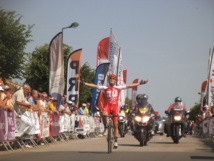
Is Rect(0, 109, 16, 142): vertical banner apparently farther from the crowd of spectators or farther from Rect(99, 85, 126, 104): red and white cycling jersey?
Rect(99, 85, 126, 104): red and white cycling jersey

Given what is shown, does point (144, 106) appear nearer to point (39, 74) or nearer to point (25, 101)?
point (25, 101)

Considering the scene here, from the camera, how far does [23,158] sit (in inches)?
544

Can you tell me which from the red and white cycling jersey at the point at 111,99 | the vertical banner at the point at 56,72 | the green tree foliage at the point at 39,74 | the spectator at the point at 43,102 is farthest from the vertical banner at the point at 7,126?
the green tree foliage at the point at 39,74

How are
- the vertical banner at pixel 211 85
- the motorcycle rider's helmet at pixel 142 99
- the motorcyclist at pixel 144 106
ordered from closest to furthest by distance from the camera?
the motorcyclist at pixel 144 106 < the motorcycle rider's helmet at pixel 142 99 < the vertical banner at pixel 211 85

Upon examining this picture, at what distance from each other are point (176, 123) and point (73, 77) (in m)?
8.53

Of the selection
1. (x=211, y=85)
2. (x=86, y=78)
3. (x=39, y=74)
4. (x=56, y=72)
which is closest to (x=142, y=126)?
(x=56, y=72)

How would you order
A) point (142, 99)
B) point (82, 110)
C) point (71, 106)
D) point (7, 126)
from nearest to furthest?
point (7, 126) → point (142, 99) → point (71, 106) → point (82, 110)

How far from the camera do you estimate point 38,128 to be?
19484 millimetres

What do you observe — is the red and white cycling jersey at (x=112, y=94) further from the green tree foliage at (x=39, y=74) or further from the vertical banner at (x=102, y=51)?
the green tree foliage at (x=39, y=74)

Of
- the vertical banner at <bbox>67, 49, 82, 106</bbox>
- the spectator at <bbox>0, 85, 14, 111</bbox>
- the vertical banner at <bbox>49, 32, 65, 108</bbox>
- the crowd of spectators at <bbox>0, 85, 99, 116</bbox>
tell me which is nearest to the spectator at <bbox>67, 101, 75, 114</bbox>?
the vertical banner at <bbox>49, 32, 65, 108</bbox>

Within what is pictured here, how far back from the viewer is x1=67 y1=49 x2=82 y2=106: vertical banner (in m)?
30.7

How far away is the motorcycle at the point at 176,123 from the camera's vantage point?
939 inches

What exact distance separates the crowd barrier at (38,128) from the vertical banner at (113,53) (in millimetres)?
10666

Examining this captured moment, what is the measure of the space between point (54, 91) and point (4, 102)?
1104cm
